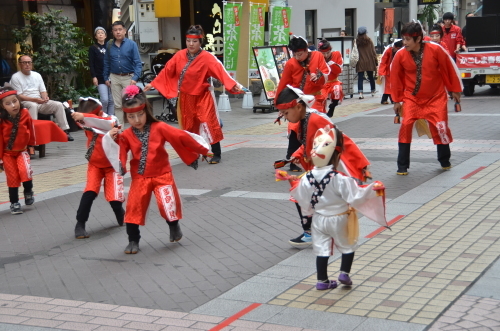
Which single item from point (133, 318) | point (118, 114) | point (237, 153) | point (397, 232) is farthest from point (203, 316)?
point (118, 114)

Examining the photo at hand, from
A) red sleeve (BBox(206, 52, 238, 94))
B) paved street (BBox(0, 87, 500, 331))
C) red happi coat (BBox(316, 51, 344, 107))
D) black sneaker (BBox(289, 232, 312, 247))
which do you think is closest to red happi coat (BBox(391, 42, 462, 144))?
paved street (BBox(0, 87, 500, 331))

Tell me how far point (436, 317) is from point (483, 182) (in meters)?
4.35

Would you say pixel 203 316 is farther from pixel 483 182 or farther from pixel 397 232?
pixel 483 182

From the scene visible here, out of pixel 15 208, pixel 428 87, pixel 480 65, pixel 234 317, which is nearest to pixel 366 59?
pixel 480 65

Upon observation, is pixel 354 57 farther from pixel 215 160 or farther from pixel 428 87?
pixel 428 87

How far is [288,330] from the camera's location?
440 cm

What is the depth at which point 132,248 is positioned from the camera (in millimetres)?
6355

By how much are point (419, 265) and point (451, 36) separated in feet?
47.8

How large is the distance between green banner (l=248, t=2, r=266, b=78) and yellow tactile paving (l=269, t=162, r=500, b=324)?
10.8 m

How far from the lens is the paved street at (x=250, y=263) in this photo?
467 centimetres

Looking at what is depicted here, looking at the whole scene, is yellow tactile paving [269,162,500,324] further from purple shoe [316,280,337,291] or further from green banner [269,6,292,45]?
green banner [269,6,292,45]

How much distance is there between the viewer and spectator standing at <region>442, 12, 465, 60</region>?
18875mm

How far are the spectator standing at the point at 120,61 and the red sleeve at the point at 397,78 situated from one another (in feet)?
18.3

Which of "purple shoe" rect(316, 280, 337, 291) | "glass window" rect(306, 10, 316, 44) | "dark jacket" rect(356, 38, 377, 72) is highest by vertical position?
"glass window" rect(306, 10, 316, 44)
